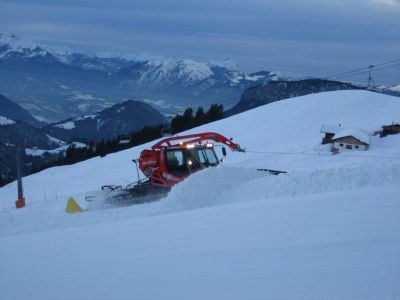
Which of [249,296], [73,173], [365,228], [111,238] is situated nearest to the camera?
[249,296]

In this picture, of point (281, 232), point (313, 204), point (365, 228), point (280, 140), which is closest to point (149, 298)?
point (281, 232)

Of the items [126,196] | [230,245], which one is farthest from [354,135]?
[230,245]

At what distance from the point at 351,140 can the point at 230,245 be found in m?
30.5

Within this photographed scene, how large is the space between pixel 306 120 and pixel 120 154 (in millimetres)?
22377

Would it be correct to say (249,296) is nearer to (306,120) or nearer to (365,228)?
(365,228)

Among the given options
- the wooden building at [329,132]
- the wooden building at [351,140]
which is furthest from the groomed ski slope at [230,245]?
the wooden building at [329,132]

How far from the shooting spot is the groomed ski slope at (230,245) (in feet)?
20.6

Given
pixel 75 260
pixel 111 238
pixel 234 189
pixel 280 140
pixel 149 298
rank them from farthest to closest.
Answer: pixel 280 140 → pixel 234 189 → pixel 111 238 → pixel 75 260 → pixel 149 298

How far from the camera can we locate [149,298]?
6.43 metres

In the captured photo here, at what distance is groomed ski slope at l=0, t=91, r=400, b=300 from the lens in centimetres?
629

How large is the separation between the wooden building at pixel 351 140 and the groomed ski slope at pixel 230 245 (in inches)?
851

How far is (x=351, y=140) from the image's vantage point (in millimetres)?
36469

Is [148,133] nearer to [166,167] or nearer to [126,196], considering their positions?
[166,167]

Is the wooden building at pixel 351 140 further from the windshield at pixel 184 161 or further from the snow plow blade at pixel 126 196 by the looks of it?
the snow plow blade at pixel 126 196
